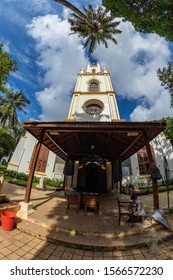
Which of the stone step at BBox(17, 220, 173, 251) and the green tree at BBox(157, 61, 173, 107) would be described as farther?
the green tree at BBox(157, 61, 173, 107)

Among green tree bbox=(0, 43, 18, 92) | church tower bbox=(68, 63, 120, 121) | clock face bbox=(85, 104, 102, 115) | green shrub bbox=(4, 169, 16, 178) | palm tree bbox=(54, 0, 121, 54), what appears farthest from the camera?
green shrub bbox=(4, 169, 16, 178)

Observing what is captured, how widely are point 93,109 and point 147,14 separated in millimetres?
12642

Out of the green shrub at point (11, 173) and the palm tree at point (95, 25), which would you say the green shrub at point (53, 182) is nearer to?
the green shrub at point (11, 173)

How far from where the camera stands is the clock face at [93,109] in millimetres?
17891

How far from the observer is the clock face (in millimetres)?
17891

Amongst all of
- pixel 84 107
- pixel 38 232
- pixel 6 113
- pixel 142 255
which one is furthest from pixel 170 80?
pixel 6 113

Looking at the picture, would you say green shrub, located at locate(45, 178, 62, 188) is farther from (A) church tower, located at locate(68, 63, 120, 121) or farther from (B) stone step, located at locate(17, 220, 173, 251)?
(B) stone step, located at locate(17, 220, 173, 251)

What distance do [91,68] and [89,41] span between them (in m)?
9.35

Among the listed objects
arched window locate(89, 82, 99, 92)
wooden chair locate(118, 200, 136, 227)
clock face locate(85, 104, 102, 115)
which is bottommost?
wooden chair locate(118, 200, 136, 227)

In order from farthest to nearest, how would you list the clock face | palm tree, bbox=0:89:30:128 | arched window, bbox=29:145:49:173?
palm tree, bbox=0:89:30:128, arched window, bbox=29:145:49:173, the clock face

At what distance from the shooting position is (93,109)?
728 inches

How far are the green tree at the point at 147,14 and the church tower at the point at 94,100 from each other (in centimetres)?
1048

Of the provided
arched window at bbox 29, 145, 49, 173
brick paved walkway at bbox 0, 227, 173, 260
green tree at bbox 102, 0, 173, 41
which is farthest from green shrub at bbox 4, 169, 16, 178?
green tree at bbox 102, 0, 173, 41

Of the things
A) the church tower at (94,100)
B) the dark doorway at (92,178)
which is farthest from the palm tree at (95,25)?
the dark doorway at (92,178)
